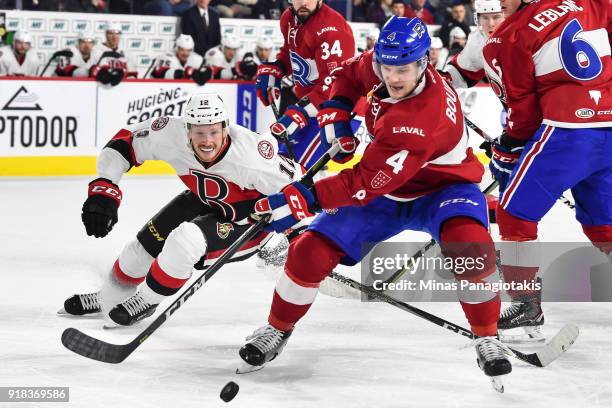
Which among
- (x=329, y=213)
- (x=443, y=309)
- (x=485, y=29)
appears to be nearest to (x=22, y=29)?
(x=485, y=29)

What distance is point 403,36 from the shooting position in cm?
352

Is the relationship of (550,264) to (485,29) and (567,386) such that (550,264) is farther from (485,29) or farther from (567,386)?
(567,386)

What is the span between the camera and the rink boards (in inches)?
312

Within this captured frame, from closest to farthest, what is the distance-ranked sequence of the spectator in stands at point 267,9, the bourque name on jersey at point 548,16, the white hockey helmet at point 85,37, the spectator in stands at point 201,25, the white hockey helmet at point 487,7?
1. the bourque name on jersey at point 548,16
2. the white hockey helmet at point 487,7
3. the white hockey helmet at point 85,37
4. the spectator in stands at point 201,25
5. the spectator in stands at point 267,9

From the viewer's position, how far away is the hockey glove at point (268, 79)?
6.46 m

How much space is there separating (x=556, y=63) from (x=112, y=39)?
568 centimetres

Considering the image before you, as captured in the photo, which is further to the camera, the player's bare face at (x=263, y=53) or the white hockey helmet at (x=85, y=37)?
the player's bare face at (x=263, y=53)

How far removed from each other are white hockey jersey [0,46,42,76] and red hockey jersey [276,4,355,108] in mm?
2946

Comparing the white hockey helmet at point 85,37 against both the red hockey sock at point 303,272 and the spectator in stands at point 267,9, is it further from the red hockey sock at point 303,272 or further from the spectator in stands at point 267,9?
the red hockey sock at point 303,272

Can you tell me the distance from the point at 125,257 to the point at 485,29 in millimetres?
2022

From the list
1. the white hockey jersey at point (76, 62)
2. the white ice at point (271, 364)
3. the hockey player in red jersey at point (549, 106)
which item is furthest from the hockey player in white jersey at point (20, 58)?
the hockey player in red jersey at point (549, 106)

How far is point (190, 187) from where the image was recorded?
14.1ft

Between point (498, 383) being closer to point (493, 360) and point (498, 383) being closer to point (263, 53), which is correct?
point (493, 360)

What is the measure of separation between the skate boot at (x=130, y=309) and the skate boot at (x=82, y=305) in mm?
310
